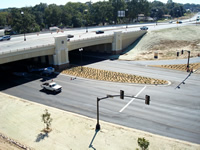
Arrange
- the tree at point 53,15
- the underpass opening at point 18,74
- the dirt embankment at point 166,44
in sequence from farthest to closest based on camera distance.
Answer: the tree at point 53,15
the dirt embankment at point 166,44
the underpass opening at point 18,74

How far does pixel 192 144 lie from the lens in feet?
71.0

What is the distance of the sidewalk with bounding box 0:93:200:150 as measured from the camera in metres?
21.2

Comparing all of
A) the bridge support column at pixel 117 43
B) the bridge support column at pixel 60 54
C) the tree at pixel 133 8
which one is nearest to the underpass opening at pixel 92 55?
the bridge support column at pixel 117 43

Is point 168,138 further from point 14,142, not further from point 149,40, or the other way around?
point 149,40

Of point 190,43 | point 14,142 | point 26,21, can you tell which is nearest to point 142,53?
point 190,43

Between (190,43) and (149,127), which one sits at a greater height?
(190,43)

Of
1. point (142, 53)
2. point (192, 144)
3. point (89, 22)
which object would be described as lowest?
point (192, 144)

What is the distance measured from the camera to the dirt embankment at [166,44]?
58866 millimetres

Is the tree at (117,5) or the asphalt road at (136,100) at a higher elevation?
the tree at (117,5)

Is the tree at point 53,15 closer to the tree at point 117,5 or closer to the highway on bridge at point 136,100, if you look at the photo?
the tree at point 117,5

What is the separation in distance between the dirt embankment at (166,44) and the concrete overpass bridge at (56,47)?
13.7ft

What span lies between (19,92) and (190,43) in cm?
5232

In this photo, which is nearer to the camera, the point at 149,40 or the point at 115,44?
the point at 115,44

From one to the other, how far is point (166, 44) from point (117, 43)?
15907 millimetres
